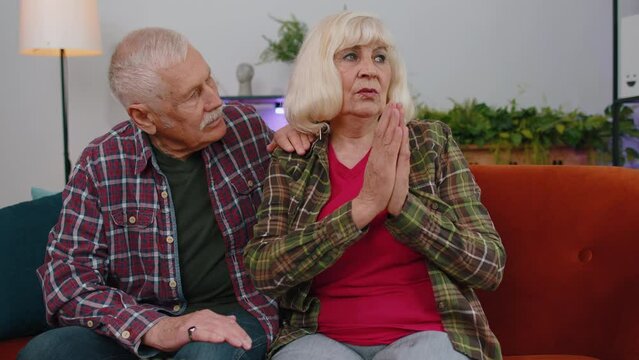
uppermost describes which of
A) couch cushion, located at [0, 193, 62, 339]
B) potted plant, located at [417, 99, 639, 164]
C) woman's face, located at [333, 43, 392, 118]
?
woman's face, located at [333, 43, 392, 118]

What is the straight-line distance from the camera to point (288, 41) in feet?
11.8

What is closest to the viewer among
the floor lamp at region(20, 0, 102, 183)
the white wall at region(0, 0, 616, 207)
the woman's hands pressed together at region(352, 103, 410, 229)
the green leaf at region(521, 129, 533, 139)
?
the woman's hands pressed together at region(352, 103, 410, 229)

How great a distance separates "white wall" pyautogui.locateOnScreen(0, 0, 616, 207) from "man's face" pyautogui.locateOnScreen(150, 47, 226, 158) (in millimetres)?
2321

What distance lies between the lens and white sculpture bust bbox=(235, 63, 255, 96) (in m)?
3.57

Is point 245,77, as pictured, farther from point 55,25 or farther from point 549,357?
point 549,357

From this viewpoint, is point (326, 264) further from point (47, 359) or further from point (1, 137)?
point (1, 137)

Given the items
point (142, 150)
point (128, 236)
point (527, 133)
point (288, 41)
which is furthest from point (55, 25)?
point (527, 133)

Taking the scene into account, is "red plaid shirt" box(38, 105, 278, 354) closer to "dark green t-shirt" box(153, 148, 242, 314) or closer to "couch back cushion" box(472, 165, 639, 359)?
"dark green t-shirt" box(153, 148, 242, 314)

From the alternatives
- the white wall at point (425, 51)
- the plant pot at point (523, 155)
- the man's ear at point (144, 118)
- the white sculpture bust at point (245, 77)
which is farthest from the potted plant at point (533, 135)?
the man's ear at point (144, 118)

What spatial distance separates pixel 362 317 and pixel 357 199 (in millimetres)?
265

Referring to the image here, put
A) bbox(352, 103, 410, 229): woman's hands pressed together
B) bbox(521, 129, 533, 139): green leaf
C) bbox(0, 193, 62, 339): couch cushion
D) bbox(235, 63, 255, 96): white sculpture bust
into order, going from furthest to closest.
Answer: bbox(235, 63, 255, 96): white sculpture bust
bbox(521, 129, 533, 139): green leaf
bbox(0, 193, 62, 339): couch cushion
bbox(352, 103, 410, 229): woman's hands pressed together

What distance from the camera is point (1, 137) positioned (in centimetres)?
372

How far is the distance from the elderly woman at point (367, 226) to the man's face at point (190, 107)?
18 cm

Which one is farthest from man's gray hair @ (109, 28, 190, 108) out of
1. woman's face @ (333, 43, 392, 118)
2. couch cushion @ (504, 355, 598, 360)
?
couch cushion @ (504, 355, 598, 360)
